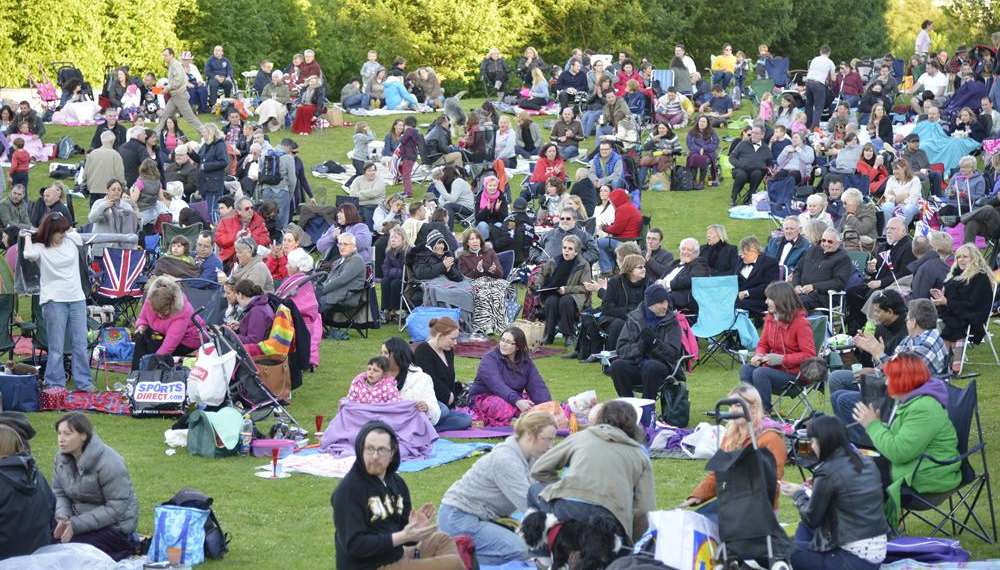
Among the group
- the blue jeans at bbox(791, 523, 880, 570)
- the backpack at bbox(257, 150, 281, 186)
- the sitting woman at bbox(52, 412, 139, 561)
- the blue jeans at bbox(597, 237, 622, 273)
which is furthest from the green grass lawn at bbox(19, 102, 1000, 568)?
the backpack at bbox(257, 150, 281, 186)

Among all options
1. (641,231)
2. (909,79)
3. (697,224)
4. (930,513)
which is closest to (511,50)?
(909,79)

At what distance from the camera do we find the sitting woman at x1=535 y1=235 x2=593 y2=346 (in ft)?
50.7

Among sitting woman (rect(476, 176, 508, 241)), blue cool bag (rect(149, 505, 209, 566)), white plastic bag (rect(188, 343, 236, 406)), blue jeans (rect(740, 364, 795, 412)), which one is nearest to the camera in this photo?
blue cool bag (rect(149, 505, 209, 566))

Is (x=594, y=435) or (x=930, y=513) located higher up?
(x=594, y=435)

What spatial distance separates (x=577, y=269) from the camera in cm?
1548

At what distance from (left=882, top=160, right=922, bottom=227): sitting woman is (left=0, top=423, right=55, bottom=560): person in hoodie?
12793 millimetres

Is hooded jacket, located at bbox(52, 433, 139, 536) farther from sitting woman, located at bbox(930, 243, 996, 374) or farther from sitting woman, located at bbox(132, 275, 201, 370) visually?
sitting woman, located at bbox(930, 243, 996, 374)

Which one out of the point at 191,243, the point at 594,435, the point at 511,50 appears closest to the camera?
the point at 594,435

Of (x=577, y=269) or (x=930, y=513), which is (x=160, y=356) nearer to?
(x=577, y=269)

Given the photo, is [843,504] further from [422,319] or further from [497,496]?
[422,319]

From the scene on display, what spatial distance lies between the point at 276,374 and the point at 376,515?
17.9 feet

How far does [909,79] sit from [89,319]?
76.6ft

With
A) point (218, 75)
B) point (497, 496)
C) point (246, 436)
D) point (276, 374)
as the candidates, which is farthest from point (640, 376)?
point (218, 75)

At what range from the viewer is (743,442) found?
8.20m
